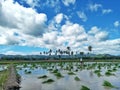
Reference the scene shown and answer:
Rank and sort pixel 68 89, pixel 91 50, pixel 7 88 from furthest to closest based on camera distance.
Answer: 1. pixel 91 50
2. pixel 68 89
3. pixel 7 88

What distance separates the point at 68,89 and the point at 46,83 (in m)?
7.52

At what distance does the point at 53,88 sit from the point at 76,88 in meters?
3.04

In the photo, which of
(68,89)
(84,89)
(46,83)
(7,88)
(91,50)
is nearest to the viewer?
(7,88)

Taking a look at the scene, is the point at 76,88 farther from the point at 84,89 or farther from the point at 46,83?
the point at 46,83

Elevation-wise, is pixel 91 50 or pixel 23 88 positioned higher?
pixel 91 50

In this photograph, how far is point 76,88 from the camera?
1297 inches

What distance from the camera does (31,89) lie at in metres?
32.6

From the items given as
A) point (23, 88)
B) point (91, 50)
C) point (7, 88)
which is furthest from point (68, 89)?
point (91, 50)

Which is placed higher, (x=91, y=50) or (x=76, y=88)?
(x=91, y=50)

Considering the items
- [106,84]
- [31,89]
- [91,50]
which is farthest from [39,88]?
[91,50]

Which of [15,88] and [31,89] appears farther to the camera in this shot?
[31,89]

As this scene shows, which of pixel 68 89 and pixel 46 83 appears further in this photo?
pixel 46 83

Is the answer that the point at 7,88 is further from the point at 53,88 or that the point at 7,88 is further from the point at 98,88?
the point at 98,88

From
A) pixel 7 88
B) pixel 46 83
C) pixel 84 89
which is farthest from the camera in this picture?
pixel 46 83
